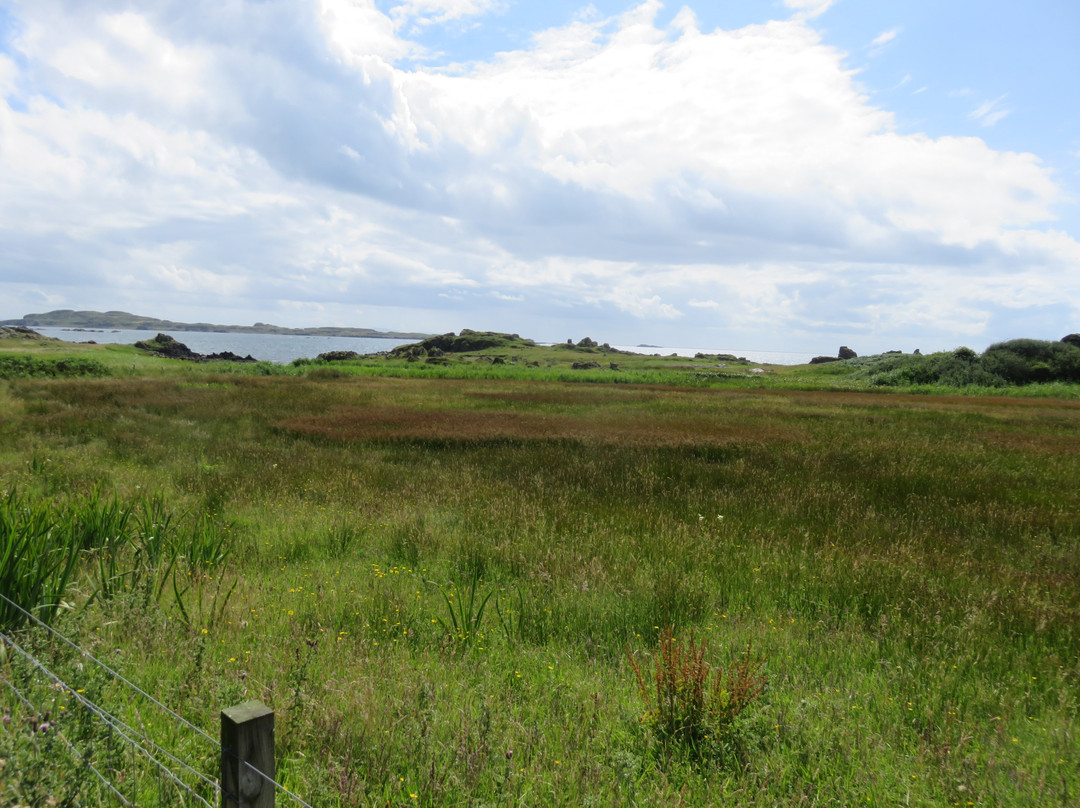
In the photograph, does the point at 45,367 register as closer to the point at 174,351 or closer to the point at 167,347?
the point at 167,347

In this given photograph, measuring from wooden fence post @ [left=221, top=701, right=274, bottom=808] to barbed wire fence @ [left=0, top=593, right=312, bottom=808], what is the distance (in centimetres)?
41

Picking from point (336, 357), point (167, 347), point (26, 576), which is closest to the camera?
point (26, 576)

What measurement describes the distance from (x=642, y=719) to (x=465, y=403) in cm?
2212

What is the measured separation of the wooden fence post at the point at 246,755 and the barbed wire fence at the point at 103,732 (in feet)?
1.34

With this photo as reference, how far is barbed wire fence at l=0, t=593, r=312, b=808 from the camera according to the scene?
2.30m

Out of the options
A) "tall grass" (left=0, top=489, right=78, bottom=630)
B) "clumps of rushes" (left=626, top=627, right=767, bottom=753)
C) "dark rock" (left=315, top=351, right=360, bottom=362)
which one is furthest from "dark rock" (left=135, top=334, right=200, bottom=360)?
"clumps of rushes" (left=626, top=627, right=767, bottom=753)

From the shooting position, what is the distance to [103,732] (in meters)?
2.60

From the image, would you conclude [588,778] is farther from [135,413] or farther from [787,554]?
[135,413]

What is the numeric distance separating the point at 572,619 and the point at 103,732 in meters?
3.15

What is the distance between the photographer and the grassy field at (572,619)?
286 cm

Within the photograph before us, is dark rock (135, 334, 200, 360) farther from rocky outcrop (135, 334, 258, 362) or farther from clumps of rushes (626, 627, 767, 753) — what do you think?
clumps of rushes (626, 627, 767, 753)

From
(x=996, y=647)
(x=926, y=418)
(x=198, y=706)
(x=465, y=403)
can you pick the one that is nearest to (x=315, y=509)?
(x=198, y=706)

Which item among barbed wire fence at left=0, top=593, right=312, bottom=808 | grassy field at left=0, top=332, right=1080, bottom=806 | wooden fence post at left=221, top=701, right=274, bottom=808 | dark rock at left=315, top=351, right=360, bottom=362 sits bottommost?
grassy field at left=0, top=332, right=1080, bottom=806

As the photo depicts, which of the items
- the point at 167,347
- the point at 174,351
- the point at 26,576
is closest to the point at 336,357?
the point at 174,351
